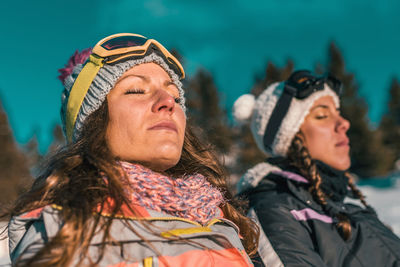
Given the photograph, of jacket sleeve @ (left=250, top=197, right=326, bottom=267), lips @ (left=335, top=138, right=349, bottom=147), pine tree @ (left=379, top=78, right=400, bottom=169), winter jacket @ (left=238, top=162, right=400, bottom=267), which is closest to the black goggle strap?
winter jacket @ (left=238, top=162, right=400, bottom=267)

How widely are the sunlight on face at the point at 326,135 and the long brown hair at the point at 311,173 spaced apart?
0.31 ft

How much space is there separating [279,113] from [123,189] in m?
2.23

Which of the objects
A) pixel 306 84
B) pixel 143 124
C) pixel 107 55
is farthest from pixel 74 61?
pixel 306 84

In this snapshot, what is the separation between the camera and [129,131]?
1745mm

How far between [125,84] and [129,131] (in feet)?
1.10

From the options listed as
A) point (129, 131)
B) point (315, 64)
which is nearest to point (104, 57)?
point (129, 131)

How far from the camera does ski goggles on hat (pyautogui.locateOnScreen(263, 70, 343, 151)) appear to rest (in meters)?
3.18

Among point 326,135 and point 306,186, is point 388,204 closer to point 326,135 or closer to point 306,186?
point 326,135

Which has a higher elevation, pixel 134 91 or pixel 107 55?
pixel 107 55

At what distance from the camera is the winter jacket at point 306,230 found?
2293 mm

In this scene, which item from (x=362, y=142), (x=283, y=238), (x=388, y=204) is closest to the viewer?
(x=283, y=238)

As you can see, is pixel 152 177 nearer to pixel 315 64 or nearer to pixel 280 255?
pixel 280 255

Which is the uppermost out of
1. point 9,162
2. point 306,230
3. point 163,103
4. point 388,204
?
point 163,103

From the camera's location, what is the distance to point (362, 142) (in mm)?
24109
